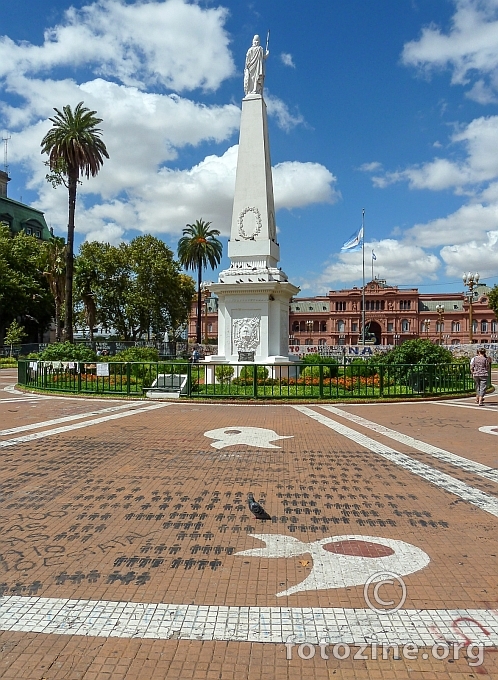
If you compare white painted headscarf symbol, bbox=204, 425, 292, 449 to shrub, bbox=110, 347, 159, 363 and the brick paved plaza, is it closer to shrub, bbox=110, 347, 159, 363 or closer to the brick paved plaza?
the brick paved plaza

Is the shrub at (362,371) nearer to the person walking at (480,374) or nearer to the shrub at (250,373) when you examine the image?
the shrub at (250,373)

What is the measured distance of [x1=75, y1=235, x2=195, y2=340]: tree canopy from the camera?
167 feet

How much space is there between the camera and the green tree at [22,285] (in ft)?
167

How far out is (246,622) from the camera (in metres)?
3.37

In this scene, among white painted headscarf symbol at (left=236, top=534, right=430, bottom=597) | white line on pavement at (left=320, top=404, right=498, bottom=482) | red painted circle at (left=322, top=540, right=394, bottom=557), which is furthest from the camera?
white line on pavement at (left=320, top=404, right=498, bottom=482)

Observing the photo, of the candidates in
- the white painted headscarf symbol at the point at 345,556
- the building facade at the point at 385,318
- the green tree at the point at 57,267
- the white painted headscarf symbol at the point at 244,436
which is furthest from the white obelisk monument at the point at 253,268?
the building facade at the point at 385,318

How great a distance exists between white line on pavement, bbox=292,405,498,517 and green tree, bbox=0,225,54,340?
47073 mm

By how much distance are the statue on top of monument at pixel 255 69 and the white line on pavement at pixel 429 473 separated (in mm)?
18795

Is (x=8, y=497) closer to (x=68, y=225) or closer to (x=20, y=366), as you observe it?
(x=20, y=366)

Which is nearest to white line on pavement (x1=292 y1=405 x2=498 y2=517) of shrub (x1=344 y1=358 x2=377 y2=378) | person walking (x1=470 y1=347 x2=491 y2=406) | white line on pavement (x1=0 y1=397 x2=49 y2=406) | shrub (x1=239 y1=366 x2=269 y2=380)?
shrub (x1=344 y1=358 x2=377 y2=378)

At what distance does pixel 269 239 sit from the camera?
23.2 metres

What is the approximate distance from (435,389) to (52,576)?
16.1 metres

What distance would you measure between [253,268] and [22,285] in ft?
121

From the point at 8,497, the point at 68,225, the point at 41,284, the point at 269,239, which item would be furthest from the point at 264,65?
the point at 41,284
